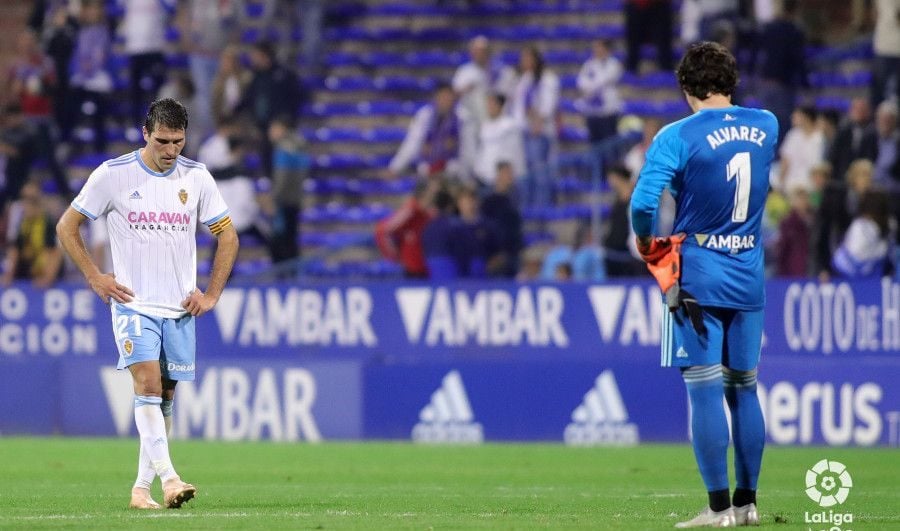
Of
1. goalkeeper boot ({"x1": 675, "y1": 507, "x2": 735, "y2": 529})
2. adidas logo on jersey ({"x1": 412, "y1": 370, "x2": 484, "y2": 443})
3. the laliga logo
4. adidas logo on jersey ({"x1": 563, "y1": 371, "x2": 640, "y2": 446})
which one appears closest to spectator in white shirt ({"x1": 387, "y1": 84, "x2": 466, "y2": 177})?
adidas logo on jersey ({"x1": 412, "y1": 370, "x2": 484, "y2": 443})

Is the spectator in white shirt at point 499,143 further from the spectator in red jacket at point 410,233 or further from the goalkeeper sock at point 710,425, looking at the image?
the goalkeeper sock at point 710,425

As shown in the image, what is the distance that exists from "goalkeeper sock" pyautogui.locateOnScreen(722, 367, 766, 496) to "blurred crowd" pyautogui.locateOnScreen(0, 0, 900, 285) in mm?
9491

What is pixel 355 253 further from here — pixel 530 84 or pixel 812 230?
pixel 812 230

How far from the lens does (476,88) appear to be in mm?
22891

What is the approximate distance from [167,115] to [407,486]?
369 cm

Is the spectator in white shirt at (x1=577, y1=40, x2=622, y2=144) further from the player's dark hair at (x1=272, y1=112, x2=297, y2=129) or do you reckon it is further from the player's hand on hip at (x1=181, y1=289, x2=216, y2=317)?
the player's hand on hip at (x1=181, y1=289, x2=216, y2=317)

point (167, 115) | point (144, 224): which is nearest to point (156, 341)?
point (144, 224)

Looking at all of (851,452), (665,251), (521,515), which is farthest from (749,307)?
(851,452)

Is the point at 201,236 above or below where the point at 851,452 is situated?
above

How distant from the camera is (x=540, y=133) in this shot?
22.2 m

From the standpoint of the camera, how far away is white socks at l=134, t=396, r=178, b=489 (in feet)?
31.9

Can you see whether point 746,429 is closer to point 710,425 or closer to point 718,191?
point 710,425

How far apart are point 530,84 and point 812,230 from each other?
515cm

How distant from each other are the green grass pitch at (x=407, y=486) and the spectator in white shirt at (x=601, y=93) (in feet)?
20.0
